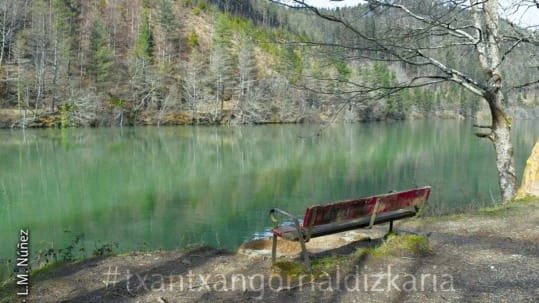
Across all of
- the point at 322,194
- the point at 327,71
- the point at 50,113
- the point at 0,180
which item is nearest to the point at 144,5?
the point at 50,113

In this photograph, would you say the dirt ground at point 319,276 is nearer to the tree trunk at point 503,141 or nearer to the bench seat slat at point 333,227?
the bench seat slat at point 333,227

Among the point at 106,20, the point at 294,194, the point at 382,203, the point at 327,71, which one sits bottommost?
the point at 294,194

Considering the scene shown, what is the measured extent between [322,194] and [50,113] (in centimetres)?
3910

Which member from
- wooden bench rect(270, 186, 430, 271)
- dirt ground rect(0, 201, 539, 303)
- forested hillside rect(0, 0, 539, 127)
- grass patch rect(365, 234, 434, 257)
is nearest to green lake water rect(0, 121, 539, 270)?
wooden bench rect(270, 186, 430, 271)

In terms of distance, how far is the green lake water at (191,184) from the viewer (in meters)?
11.1

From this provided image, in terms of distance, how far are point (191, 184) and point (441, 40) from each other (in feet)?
37.4

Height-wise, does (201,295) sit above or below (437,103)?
below

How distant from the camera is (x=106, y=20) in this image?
233 feet

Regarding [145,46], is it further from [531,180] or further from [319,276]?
[319,276]

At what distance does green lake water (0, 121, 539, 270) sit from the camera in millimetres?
11086

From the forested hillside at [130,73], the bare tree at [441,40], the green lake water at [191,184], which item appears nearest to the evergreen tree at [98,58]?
the forested hillside at [130,73]

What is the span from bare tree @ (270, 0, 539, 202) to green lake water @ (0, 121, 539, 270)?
5.45 feet

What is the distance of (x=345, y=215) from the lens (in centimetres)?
535

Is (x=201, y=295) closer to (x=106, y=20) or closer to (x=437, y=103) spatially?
(x=106, y=20)
